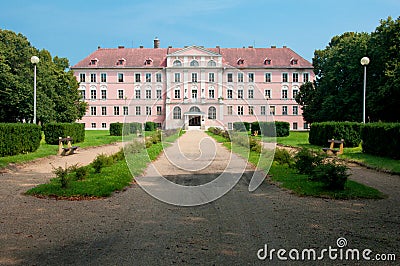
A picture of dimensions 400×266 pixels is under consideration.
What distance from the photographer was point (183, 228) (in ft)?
20.1

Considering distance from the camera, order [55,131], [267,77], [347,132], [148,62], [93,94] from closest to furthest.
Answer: [347,132] → [55,131] → [267,77] → [148,62] → [93,94]

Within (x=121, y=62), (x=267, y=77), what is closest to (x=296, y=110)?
(x=267, y=77)

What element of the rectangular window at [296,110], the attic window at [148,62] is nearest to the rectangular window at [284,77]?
the rectangular window at [296,110]

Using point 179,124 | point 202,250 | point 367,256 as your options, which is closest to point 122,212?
point 202,250

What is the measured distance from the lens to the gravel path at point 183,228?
4875 mm

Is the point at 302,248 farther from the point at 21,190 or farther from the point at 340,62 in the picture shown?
the point at 340,62

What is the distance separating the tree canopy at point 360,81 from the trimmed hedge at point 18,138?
25.1 m

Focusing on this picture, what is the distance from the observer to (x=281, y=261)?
475 cm

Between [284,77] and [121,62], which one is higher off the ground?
[121,62]

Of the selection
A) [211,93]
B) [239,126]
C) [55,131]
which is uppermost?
[211,93]

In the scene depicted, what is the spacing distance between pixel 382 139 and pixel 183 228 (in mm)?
13245

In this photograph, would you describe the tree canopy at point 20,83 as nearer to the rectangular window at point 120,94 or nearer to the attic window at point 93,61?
the rectangular window at point 120,94

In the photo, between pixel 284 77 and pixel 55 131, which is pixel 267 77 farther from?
pixel 55 131

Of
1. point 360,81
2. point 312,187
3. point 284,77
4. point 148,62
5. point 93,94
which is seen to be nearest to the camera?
point 312,187
